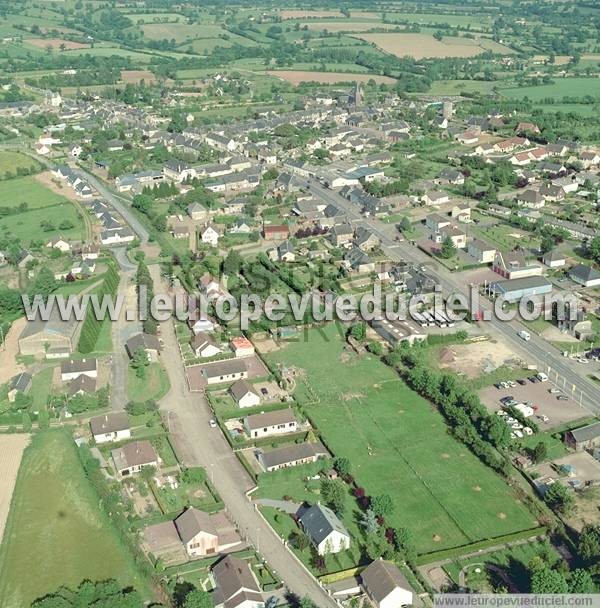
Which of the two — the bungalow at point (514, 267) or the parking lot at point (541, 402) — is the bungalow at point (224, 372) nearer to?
the parking lot at point (541, 402)

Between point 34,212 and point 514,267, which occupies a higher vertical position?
point 514,267

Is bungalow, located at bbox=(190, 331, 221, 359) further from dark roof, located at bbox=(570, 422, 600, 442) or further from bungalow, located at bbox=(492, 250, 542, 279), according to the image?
bungalow, located at bbox=(492, 250, 542, 279)

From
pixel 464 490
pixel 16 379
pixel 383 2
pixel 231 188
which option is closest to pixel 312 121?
pixel 231 188

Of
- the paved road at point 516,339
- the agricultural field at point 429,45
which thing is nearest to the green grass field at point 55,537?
the paved road at point 516,339

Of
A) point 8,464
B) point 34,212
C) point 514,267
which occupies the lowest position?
point 34,212

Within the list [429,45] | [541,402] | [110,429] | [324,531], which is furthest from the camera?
[429,45]

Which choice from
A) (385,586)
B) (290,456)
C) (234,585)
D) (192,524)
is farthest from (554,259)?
(234,585)

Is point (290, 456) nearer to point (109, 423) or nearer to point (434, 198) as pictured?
point (109, 423)
